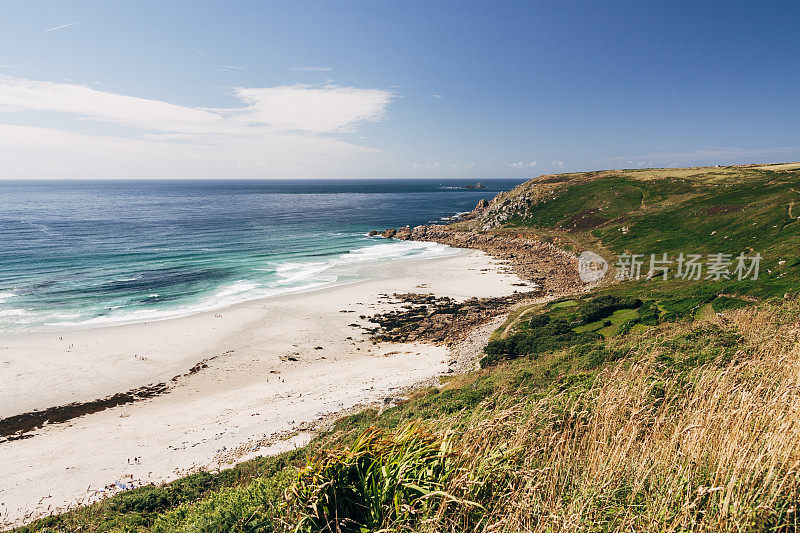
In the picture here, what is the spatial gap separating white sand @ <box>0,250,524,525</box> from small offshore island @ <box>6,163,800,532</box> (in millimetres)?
186

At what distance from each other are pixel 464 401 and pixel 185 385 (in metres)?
22.6

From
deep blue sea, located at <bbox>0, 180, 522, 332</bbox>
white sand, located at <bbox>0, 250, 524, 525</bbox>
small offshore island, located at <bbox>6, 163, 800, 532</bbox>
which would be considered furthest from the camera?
deep blue sea, located at <bbox>0, 180, 522, 332</bbox>

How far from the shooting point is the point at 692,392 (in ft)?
22.6

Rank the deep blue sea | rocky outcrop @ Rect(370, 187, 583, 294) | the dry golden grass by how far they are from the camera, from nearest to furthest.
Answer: the dry golden grass < the deep blue sea < rocky outcrop @ Rect(370, 187, 583, 294)

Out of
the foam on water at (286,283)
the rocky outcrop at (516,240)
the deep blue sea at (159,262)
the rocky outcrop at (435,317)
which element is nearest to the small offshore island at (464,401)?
the rocky outcrop at (435,317)

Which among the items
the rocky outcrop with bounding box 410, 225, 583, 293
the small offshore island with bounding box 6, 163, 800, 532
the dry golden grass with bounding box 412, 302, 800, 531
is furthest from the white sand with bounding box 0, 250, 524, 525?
the rocky outcrop with bounding box 410, 225, 583, 293

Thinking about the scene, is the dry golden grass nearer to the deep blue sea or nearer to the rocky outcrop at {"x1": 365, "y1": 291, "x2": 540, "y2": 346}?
the rocky outcrop at {"x1": 365, "y1": 291, "x2": 540, "y2": 346}

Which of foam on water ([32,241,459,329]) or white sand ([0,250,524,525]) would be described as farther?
foam on water ([32,241,459,329])

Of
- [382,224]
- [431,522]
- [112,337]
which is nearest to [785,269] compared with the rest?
[431,522]

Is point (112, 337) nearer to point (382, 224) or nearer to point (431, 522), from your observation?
point (431, 522)

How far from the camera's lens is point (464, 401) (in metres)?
15.4

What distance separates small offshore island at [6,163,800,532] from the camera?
15.2 feet

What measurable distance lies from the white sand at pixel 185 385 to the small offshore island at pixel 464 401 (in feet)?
0.61

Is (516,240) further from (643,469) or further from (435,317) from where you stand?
(643,469)
